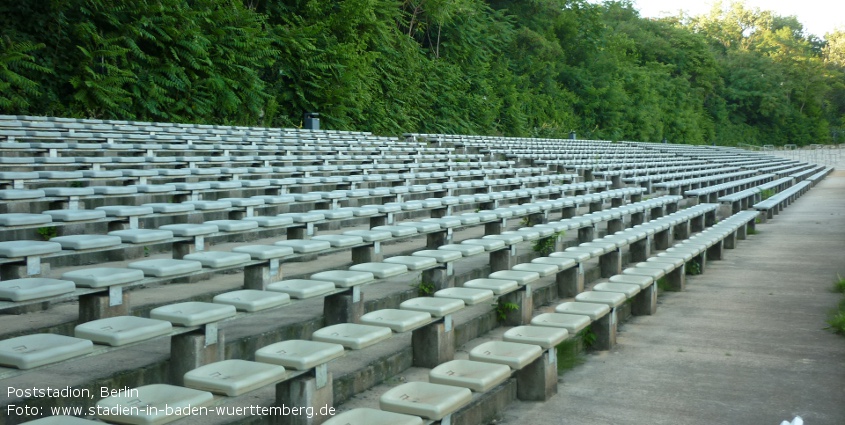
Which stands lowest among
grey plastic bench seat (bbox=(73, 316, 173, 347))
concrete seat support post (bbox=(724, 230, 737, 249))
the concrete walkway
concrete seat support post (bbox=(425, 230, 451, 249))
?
the concrete walkway

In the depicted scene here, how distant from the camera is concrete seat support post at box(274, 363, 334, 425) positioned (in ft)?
8.65

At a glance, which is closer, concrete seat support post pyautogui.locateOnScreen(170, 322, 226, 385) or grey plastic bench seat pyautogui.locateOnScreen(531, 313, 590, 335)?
concrete seat support post pyautogui.locateOnScreen(170, 322, 226, 385)

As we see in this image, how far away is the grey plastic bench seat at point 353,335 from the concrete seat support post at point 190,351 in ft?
1.34

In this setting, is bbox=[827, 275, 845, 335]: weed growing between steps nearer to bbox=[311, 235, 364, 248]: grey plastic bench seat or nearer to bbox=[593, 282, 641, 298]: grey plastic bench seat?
bbox=[593, 282, 641, 298]: grey plastic bench seat

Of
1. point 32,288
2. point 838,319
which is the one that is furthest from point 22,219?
point 838,319

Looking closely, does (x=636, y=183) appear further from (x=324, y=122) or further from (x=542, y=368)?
(x=542, y=368)

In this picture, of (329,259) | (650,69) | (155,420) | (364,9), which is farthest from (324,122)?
(650,69)

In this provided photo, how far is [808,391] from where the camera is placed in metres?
3.64

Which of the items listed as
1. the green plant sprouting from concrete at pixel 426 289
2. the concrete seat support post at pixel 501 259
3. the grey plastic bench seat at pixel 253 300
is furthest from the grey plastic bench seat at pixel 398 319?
the concrete seat support post at pixel 501 259

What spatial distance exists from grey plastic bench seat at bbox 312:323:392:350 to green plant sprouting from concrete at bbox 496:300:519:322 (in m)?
1.57

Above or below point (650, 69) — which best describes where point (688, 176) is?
below

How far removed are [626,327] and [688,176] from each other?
34.3 feet

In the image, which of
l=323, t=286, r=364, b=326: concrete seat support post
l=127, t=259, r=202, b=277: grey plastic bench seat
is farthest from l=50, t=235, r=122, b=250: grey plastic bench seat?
l=323, t=286, r=364, b=326: concrete seat support post

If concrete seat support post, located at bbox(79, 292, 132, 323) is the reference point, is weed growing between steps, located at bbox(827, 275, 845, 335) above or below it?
below
